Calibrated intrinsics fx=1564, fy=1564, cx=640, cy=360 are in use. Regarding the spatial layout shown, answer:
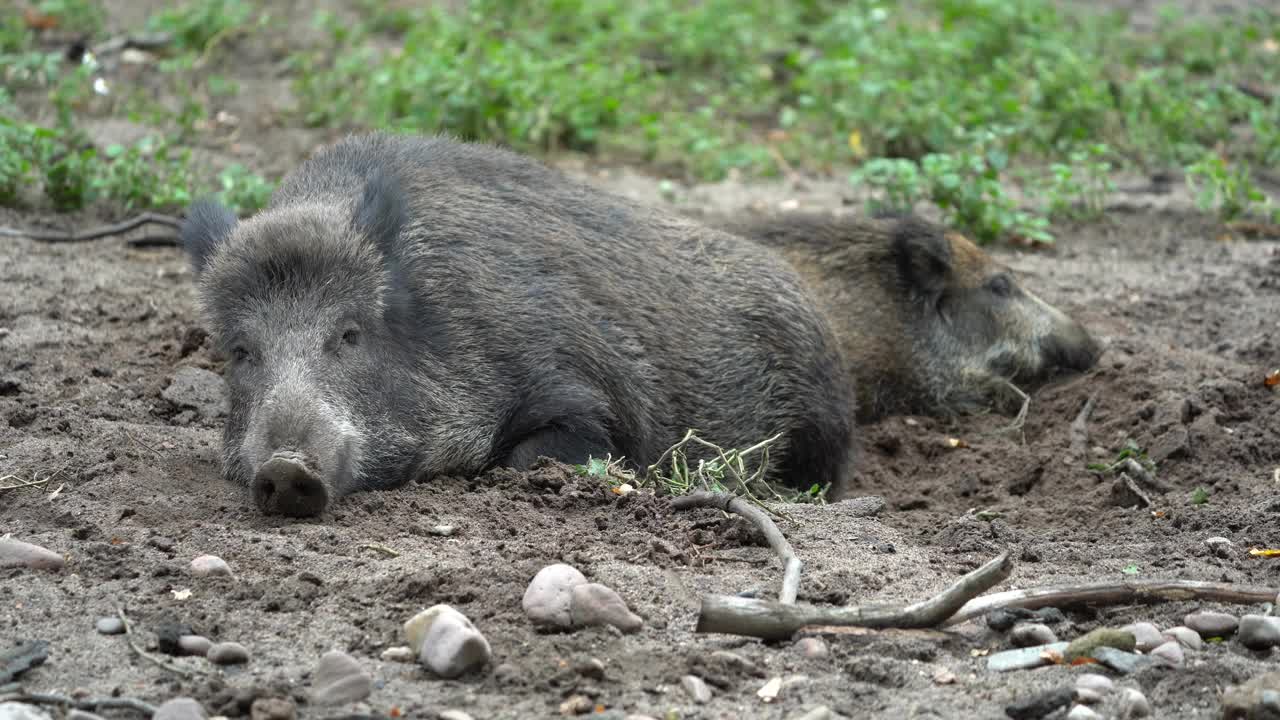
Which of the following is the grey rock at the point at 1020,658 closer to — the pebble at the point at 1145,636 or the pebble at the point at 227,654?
the pebble at the point at 1145,636

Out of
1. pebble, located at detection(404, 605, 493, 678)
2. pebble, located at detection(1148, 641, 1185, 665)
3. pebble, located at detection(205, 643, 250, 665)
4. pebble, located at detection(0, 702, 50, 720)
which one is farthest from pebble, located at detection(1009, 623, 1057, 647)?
pebble, located at detection(0, 702, 50, 720)

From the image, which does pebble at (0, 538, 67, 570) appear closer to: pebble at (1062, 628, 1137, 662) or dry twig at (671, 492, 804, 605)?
dry twig at (671, 492, 804, 605)

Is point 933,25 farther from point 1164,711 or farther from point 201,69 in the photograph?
point 1164,711

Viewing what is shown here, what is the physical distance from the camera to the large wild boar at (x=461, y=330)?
5434mm

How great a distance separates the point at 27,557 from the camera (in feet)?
13.9

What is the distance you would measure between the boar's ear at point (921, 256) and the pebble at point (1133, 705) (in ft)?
17.4

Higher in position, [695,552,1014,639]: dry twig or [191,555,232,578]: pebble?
[695,552,1014,639]: dry twig

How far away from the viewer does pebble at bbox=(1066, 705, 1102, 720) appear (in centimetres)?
345

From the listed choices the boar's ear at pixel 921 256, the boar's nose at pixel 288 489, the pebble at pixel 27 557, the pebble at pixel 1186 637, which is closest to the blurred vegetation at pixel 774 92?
the boar's ear at pixel 921 256

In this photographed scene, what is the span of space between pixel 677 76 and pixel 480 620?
8780 mm

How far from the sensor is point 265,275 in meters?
5.58

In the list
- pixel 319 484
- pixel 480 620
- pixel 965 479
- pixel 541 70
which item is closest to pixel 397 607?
pixel 480 620

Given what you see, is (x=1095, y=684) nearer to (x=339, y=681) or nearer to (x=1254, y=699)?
(x=1254, y=699)

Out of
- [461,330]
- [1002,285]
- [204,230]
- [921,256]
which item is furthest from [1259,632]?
[1002,285]
